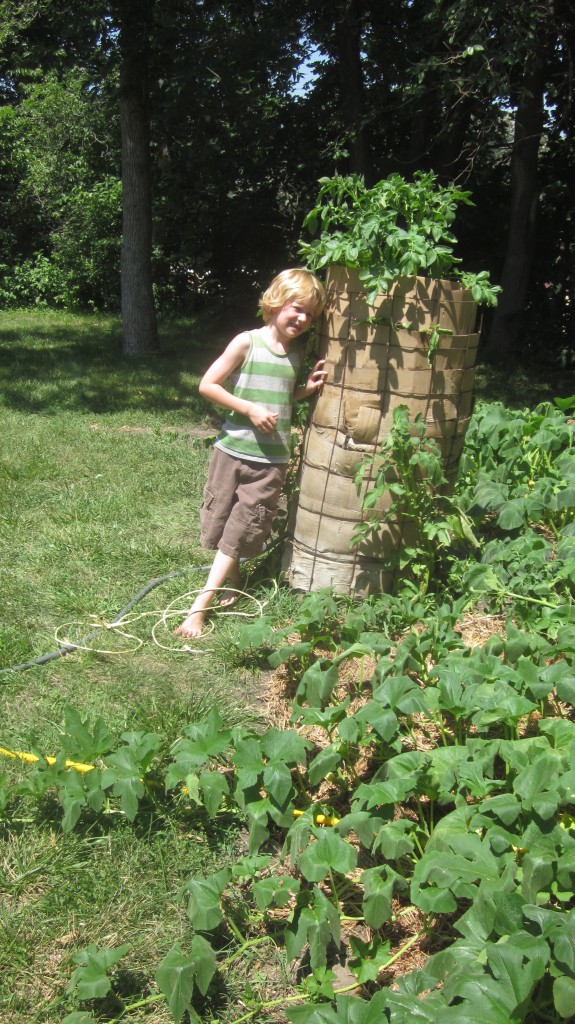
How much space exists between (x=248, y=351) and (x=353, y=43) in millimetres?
8358

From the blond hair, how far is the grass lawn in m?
0.76

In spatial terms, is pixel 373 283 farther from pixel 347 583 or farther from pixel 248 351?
pixel 347 583

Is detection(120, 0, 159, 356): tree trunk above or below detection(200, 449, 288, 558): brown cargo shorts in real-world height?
above

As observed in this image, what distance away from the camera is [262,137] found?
1211 cm

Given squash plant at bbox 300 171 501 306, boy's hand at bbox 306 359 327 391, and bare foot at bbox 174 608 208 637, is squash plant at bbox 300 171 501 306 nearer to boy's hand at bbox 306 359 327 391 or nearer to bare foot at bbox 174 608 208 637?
boy's hand at bbox 306 359 327 391

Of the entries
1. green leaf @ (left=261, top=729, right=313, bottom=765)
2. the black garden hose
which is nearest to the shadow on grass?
the black garden hose

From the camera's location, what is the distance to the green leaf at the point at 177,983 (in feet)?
5.42

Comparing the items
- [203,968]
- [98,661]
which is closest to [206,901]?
[203,968]

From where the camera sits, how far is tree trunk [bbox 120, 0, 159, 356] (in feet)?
28.7

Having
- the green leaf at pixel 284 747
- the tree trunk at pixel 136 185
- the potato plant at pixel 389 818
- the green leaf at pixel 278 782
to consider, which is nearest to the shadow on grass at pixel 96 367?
the tree trunk at pixel 136 185

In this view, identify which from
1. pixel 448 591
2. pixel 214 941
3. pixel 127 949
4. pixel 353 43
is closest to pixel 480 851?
pixel 214 941

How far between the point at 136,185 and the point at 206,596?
7307 mm

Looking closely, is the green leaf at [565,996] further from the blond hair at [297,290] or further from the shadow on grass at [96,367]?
the shadow on grass at [96,367]

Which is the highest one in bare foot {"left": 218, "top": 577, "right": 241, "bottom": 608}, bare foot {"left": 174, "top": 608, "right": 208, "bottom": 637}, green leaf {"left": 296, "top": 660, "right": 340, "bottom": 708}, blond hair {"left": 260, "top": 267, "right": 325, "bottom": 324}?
blond hair {"left": 260, "top": 267, "right": 325, "bottom": 324}
